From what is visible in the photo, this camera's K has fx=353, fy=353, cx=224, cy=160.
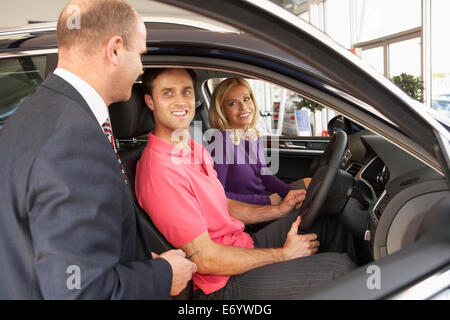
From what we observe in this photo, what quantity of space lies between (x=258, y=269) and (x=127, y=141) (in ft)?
3.05

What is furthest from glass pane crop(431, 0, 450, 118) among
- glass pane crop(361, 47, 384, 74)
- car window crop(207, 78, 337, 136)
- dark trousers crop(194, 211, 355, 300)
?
dark trousers crop(194, 211, 355, 300)

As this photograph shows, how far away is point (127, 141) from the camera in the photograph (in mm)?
1837

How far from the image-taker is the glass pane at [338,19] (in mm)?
8123

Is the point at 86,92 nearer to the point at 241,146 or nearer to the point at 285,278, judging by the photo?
the point at 285,278

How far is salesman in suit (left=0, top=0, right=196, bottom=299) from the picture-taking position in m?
0.72

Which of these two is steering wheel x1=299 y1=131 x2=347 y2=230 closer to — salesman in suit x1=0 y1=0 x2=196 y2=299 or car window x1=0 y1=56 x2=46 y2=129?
salesman in suit x1=0 y1=0 x2=196 y2=299

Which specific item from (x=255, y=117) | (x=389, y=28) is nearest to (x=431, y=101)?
(x=389, y=28)

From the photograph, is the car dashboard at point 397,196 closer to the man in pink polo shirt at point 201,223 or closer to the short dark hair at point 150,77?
the man in pink polo shirt at point 201,223

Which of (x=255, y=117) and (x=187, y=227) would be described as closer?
(x=187, y=227)

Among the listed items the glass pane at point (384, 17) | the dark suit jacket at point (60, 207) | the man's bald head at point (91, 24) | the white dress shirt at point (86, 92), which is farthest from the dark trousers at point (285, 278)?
the glass pane at point (384, 17)

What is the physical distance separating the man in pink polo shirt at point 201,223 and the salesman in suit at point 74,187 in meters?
0.43

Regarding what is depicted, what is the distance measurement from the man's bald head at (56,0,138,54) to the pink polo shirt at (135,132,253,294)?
2.04 feet

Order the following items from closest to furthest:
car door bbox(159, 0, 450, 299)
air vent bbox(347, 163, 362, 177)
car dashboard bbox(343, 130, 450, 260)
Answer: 1. car door bbox(159, 0, 450, 299)
2. car dashboard bbox(343, 130, 450, 260)
3. air vent bbox(347, 163, 362, 177)
